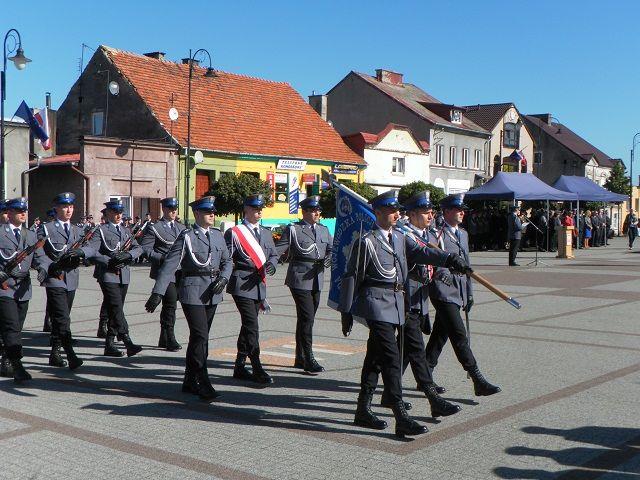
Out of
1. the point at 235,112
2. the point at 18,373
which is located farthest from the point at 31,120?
the point at 18,373

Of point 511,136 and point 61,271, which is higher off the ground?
point 511,136

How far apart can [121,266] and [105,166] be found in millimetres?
25061

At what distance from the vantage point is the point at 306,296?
8.88 meters

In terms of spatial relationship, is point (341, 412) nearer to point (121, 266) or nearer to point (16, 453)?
point (16, 453)

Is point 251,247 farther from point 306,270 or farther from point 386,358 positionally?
point 386,358

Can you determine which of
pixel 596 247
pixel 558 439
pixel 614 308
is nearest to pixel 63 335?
pixel 558 439

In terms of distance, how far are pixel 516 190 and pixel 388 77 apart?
90.6ft

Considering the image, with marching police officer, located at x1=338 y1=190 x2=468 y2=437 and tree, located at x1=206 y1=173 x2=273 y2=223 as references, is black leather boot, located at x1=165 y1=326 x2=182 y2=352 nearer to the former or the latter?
marching police officer, located at x1=338 y1=190 x2=468 y2=437

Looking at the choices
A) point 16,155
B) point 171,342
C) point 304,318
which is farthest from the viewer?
point 16,155

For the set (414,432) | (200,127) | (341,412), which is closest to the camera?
(414,432)

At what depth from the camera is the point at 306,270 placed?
891cm

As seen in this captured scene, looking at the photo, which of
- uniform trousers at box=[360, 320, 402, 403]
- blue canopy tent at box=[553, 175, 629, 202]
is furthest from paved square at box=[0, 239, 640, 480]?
blue canopy tent at box=[553, 175, 629, 202]

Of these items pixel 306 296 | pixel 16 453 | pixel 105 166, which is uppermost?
pixel 105 166

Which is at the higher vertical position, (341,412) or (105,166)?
(105,166)
